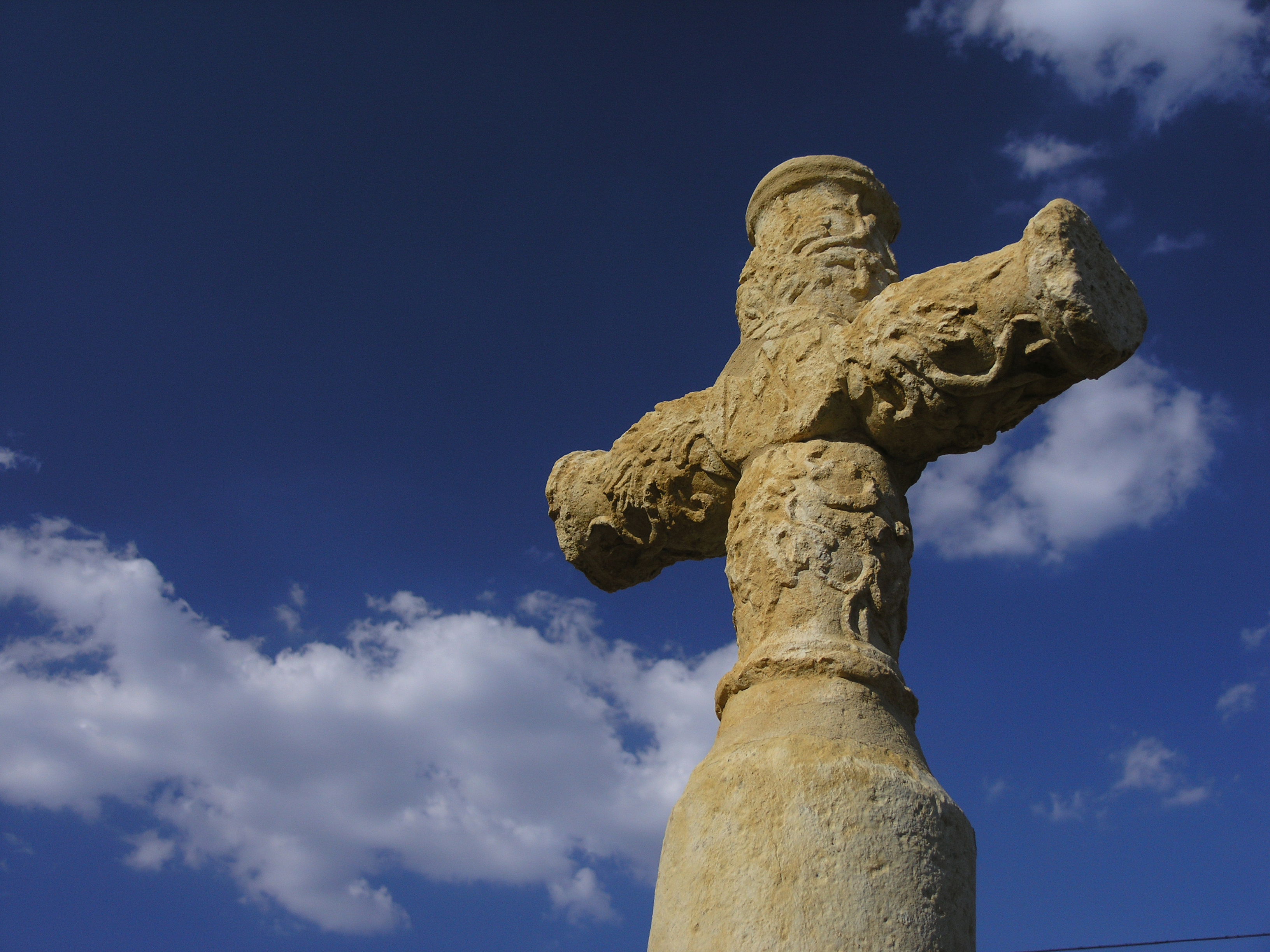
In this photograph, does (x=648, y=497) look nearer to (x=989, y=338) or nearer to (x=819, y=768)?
(x=989, y=338)

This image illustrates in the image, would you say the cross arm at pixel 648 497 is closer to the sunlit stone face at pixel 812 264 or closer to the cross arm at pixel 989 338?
the sunlit stone face at pixel 812 264

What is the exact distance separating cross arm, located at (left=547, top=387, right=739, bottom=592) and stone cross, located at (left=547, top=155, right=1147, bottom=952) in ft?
0.04

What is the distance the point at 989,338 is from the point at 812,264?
A: 1.12m

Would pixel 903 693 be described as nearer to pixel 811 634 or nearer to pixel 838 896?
pixel 811 634

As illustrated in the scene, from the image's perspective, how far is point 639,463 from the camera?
4.25 metres

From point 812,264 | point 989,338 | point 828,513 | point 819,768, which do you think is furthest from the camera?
point 812,264

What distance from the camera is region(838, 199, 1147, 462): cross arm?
121 inches

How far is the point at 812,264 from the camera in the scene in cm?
420

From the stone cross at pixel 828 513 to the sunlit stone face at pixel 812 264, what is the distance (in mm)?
11

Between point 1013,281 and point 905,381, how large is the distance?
1.56 feet

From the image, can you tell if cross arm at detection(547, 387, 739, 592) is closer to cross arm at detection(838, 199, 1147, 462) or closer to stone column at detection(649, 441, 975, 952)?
stone column at detection(649, 441, 975, 952)

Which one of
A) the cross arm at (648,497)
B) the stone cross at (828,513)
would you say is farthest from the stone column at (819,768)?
the cross arm at (648,497)

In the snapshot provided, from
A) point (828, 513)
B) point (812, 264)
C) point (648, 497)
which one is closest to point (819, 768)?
point (828, 513)

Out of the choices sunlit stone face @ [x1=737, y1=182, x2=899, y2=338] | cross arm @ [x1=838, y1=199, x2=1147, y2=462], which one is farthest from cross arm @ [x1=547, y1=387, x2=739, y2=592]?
cross arm @ [x1=838, y1=199, x2=1147, y2=462]
